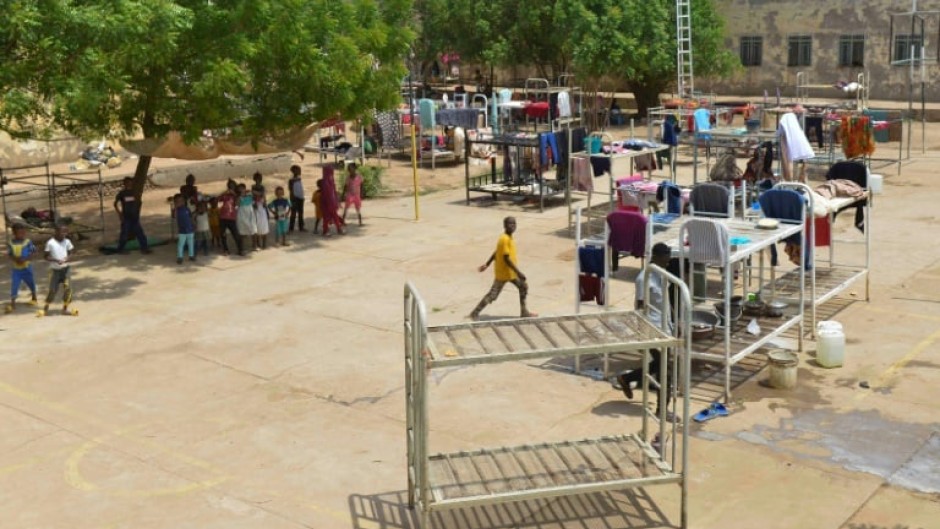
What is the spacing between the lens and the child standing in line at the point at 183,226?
18056 millimetres

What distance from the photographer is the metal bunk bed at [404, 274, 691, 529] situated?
26.4ft

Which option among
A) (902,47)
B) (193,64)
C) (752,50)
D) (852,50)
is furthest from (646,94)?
(193,64)

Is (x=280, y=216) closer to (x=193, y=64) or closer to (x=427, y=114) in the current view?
(x=193, y=64)

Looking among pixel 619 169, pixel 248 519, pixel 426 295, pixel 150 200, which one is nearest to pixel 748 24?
pixel 619 169

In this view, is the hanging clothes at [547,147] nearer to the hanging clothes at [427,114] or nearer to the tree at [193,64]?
the tree at [193,64]

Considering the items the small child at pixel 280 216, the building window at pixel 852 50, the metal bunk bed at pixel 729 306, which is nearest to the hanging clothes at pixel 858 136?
the metal bunk bed at pixel 729 306

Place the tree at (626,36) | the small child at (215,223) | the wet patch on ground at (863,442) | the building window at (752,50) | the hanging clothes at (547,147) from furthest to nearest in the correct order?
the building window at (752,50) → the tree at (626,36) → the hanging clothes at (547,147) → the small child at (215,223) → the wet patch on ground at (863,442)

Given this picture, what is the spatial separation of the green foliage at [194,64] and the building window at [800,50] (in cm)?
2680

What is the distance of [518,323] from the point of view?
8797mm

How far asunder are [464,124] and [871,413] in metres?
17.5

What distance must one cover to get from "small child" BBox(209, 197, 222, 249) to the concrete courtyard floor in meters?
1.58

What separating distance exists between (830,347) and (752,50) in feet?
114

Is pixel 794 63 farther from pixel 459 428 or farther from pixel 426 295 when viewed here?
pixel 459 428

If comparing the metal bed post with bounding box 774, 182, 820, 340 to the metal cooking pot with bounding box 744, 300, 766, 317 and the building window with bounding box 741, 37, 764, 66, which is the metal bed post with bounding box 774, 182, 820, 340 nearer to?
the metal cooking pot with bounding box 744, 300, 766, 317
